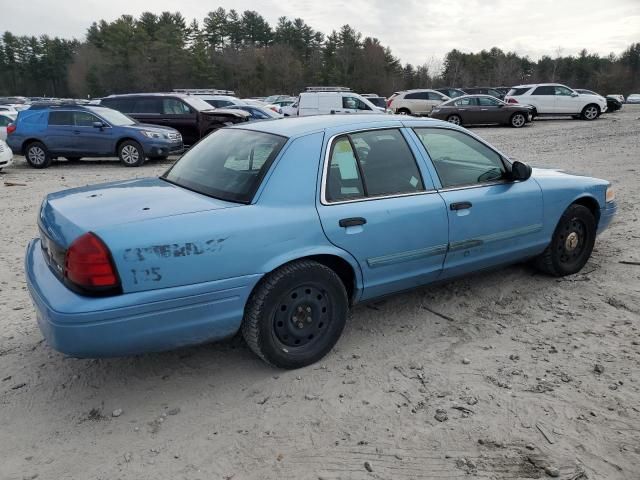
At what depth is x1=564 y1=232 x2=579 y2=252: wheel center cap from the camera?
470 cm

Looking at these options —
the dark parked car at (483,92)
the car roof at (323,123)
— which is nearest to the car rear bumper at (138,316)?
the car roof at (323,123)

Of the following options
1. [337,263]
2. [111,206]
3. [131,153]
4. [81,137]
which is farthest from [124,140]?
[337,263]

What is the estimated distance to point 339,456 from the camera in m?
2.56

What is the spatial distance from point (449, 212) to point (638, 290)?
6.55ft

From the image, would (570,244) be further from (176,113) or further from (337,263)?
(176,113)

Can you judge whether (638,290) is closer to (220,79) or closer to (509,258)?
(509,258)

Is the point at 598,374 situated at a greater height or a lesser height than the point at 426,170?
lesser

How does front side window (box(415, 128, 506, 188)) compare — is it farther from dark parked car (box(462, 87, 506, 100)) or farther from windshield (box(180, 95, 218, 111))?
dark parked car (box(462, 87, 506, 100))

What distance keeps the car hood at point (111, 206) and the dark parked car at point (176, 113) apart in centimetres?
1228

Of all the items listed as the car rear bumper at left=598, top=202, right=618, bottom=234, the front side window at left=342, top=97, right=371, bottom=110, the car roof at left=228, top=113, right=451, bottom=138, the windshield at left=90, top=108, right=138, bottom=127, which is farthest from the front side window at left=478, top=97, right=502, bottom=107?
the car roof at left=228, top=113, right=451, bottom=138

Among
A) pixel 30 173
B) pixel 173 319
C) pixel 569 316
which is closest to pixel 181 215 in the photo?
pixel 173 319

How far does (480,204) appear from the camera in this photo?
3.92 meters

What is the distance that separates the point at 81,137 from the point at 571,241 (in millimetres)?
11959

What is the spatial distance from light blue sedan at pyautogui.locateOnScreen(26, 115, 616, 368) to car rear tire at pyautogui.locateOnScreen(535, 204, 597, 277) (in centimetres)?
21
